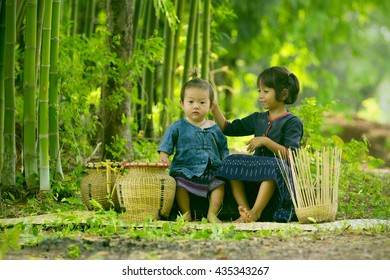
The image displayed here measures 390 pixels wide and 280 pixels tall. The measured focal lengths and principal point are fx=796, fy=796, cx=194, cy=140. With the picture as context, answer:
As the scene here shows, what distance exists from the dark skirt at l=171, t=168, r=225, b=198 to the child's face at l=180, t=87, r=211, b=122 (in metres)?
0.38

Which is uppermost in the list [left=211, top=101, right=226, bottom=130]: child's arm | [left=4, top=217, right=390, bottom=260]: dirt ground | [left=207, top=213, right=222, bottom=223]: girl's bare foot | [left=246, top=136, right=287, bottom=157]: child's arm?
[left=211, top=101, right=226, bottom=130]: child's arm

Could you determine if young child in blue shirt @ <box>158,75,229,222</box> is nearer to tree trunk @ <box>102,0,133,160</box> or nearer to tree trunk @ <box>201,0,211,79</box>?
tree trunk @ <box>102,0,133,160</box>

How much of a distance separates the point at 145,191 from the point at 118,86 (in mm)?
2240

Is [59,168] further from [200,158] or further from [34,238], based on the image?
[34,238]

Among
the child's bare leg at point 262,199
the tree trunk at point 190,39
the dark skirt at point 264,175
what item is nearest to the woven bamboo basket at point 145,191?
the dark skirt at point 264,175

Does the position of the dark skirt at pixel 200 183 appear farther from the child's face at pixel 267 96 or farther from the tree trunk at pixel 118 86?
the tree trunk at pixel 118 86

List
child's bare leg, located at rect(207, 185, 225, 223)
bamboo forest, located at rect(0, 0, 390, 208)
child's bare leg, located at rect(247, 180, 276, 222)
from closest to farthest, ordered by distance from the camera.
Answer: child's bare leg, located at rect(247, 180, 276, 222) → child's bare leg, located at rect(207, 185, 225, 223) → bamboo forest, located at rect(0, 0, 390, 208)

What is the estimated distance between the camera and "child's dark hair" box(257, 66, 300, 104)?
5.09 meters

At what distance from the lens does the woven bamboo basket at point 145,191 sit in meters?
4.67

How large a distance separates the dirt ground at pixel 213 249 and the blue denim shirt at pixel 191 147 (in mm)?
994

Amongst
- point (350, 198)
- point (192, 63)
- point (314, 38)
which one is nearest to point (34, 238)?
point (350, 198)

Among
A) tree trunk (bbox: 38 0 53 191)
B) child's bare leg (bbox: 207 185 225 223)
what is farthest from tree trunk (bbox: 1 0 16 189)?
child's bare leg (bbox: 207 185 225 223)

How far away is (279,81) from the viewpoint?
5.11m
